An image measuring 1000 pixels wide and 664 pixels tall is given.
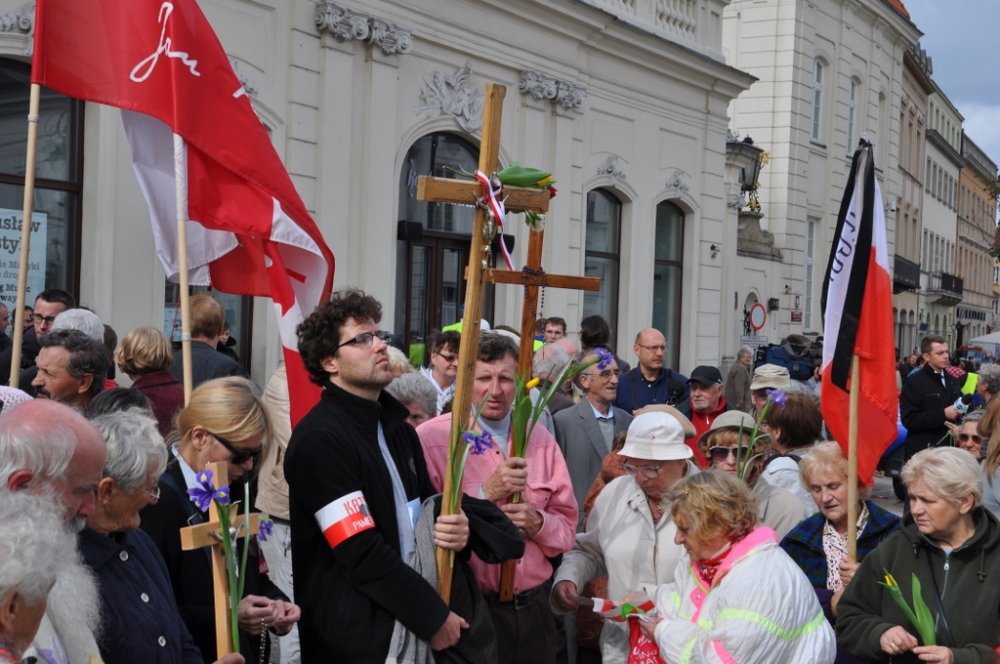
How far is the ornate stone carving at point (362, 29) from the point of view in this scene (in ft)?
35.4

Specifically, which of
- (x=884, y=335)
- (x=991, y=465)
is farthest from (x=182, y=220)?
(x=991, y=465)

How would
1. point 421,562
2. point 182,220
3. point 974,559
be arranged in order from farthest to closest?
point 182,220 < point 974,559 < point 421,562

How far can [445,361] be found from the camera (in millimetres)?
6125

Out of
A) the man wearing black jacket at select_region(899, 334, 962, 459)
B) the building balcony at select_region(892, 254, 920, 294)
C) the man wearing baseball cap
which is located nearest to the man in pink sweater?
the man wearing baseball cap

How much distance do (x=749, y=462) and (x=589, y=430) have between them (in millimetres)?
1134

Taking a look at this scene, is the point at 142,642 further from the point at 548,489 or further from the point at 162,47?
the point at 162,47

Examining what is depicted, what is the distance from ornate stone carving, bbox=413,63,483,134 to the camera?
12.3 meters

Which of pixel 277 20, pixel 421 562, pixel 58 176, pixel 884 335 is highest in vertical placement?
pixel 277 20

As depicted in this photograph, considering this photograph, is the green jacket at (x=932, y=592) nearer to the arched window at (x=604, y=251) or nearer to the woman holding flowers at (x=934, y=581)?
the woman holding flowers at (x=934, y=581)

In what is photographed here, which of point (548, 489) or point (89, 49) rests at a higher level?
point (89, 49)

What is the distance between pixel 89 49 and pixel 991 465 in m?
4.38

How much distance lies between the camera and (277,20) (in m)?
10.4

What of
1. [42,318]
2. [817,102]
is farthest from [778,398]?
[817,102]

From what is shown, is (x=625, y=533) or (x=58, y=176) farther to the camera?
(x=58, y=176)
